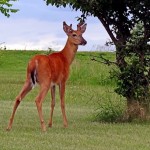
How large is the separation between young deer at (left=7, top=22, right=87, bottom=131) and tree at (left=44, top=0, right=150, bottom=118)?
76cm

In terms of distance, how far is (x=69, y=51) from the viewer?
14.8 metres

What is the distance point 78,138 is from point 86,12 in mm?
4007

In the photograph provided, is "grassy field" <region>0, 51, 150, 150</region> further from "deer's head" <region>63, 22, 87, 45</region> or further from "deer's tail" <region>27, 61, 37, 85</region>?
"deer's head" <region>63, 22, 87, 45</region>

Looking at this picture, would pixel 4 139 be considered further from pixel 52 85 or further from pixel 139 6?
pixel 139 6

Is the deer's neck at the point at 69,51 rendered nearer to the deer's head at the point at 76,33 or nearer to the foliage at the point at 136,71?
the deer's head at the point at 76,33

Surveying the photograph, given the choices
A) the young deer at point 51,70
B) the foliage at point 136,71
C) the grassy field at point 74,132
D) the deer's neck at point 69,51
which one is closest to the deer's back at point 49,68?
the young deer at point 51,70

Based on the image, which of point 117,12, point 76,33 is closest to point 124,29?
point 117,12

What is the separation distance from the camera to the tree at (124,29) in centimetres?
1524

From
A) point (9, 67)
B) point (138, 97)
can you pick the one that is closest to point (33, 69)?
point (138, 97)

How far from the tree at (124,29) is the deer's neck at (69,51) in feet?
3.13

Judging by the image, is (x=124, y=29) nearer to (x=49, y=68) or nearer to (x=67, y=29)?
(x=67, y=29)

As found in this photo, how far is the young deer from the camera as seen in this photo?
44.9 ft

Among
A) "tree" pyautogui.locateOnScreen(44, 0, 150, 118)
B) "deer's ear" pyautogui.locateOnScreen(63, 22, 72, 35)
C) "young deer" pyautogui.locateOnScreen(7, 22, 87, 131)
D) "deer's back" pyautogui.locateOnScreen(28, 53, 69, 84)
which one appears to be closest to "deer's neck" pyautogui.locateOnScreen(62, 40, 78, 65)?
"young deer" pyautogui.locateOnScreen(7, 22, 87, 131)

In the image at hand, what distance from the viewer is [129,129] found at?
1405 cm
